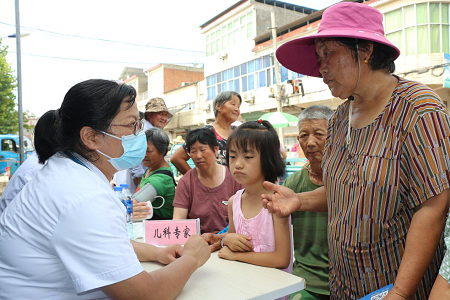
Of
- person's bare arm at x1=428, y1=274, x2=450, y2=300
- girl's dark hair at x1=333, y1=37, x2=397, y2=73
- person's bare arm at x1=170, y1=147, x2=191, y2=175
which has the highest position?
girl's dark hair at x1=333, y1=37, x2=397, y2=73

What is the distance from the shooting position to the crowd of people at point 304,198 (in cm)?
112

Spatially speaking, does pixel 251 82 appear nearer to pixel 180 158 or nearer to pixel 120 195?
pixel 180 158

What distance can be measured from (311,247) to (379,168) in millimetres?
987

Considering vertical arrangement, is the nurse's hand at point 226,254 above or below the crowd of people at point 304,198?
below

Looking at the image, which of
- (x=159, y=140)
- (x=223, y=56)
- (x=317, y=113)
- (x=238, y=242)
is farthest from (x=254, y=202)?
(x=223, y=56)

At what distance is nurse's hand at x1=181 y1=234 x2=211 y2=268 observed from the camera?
1.51 metres

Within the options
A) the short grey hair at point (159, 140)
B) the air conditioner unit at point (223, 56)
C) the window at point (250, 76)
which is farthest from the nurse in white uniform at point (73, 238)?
the air conditioner unit at point (223, 56)

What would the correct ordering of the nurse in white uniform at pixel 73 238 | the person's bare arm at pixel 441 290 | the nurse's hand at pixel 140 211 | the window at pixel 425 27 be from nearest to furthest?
1. the person's bare arm at pixel 441 290
2. the nurse in white uniform at pixel 73 238
3. the nurse's hand at pixel 140 211
4. the window at pixel 425 27

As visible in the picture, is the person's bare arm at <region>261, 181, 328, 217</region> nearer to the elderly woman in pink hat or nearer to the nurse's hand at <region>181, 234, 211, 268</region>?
the elderly woman in pink hat

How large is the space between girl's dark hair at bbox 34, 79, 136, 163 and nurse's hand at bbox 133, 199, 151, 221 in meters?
1.17

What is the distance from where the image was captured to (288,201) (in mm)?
1690

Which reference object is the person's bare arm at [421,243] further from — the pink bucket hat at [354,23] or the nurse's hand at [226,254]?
the nurse's hand at [226,254]

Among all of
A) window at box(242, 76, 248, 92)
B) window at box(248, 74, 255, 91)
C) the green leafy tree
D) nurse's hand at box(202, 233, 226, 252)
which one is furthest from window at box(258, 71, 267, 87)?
nurse's hand at box(202, 233, 226, 252)

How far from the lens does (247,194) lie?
2088 mm
